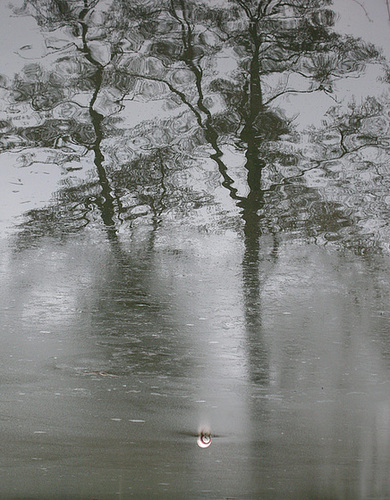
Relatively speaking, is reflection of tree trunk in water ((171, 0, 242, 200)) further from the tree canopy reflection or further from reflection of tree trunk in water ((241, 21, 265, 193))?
reflection of tree trunk in water ((241, 21, 265, 193))

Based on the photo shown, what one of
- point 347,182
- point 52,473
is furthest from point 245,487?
point 347,182

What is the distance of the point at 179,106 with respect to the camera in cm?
504

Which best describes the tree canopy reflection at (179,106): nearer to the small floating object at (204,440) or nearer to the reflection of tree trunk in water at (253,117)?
the reflection of tree trunk in water at (253,117)

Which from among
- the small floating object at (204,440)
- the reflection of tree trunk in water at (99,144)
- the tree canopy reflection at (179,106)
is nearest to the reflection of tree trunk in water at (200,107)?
the tree canopy reflection at (179,106)

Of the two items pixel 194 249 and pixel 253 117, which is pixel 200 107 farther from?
pixel 194 249

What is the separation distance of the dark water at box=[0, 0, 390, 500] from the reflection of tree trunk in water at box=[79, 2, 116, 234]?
0.02 m

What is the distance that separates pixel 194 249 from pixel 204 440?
1751 millimetres

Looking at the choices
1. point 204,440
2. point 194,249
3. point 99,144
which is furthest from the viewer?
point 99,144

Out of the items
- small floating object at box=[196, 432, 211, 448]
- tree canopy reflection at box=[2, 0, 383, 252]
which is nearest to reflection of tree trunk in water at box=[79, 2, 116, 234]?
tree canopy reflection at box=[2, 0, 383, 252]

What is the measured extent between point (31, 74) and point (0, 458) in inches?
151

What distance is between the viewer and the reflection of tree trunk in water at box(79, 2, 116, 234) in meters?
4.16

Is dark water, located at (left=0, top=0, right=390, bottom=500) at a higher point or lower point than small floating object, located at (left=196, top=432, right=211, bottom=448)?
higher

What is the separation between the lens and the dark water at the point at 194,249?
231cm

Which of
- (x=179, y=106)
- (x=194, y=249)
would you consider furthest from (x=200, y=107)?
(x=194, y=249)
